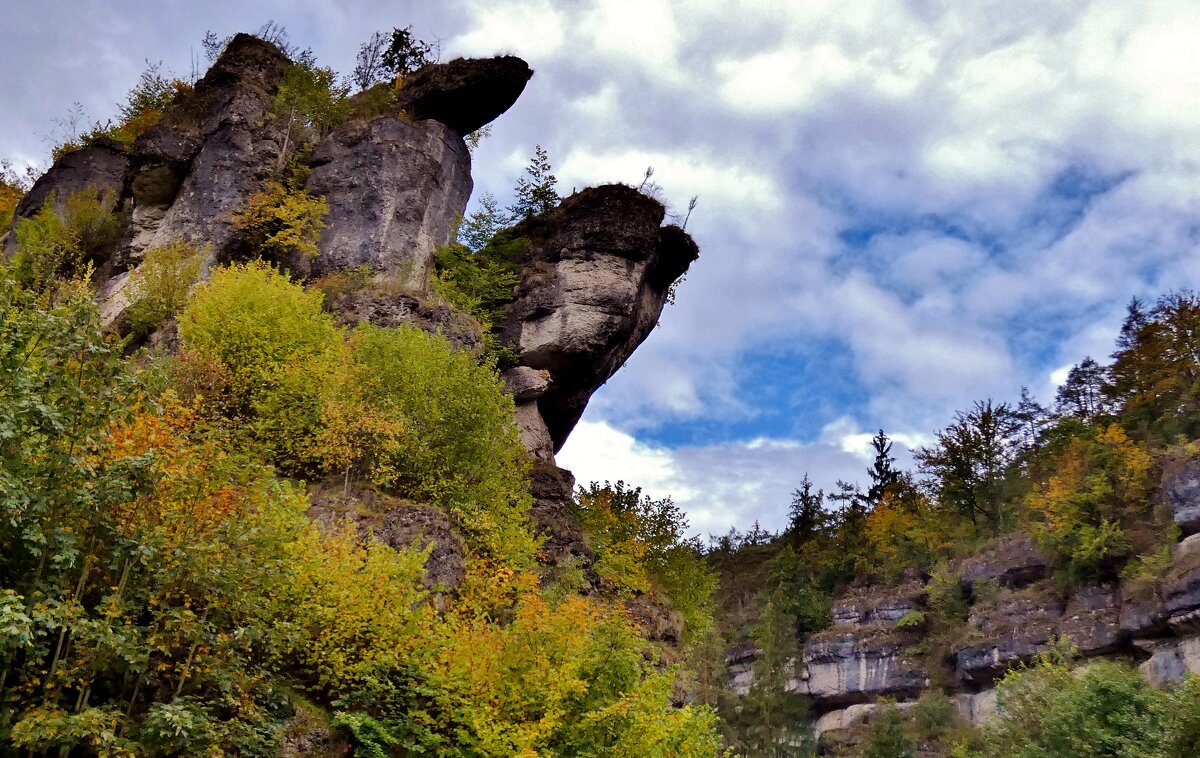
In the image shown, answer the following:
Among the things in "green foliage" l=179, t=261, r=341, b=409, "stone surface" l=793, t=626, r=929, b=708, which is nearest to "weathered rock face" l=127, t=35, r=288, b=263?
"green foliage" l=179, t=261, r=341, b=409

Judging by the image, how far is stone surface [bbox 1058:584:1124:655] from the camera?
162ft

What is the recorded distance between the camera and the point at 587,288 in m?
38.4

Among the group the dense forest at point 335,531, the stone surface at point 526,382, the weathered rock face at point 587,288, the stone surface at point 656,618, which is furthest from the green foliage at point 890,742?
the stone surface at point 526,382

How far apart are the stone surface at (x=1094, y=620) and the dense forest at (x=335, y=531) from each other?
0.94 meters

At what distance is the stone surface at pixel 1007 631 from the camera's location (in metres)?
54.2

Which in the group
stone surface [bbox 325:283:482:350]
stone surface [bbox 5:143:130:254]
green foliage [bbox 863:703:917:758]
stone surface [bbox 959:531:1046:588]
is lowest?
green foliage [bbox 863:703:917:758]

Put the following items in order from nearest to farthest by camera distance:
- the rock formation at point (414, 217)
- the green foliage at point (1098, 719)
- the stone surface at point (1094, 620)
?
the green foliage at point (1098, 719), the rock formation at point (414, 217), the stone surface at point (1094, 620)

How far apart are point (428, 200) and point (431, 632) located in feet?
77.5

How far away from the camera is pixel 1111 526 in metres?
52.6

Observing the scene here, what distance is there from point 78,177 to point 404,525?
27.3m

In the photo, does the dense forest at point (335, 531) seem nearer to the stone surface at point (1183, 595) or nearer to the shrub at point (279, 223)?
the shrub at point (279, 223)

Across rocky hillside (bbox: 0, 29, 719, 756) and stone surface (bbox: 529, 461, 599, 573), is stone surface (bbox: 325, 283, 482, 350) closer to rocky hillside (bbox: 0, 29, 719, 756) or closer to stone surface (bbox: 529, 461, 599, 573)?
rocky hillside (bbox: 0, 29, 719, 756)

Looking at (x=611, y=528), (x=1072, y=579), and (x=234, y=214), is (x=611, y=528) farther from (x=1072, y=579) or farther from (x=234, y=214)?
(x=1072, y=579)

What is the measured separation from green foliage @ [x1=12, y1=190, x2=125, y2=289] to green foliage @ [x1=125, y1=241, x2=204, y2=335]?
11.6 ft
